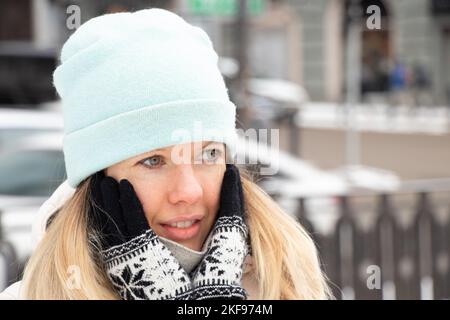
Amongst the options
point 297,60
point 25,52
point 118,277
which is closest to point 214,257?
point 118,277

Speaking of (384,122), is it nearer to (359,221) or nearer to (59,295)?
(359,221)

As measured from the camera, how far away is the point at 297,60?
32.3 meters

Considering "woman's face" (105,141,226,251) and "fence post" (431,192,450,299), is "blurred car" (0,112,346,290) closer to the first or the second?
"fence post" (431,192,450,299)

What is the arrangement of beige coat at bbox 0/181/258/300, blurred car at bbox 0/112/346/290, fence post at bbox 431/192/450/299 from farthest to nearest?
fence post at bbox 431/192/450/299 < blurred car at bbox 0/112/346/290 < beige coat at bbox 0/181/258/300

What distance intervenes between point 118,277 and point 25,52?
1082cm

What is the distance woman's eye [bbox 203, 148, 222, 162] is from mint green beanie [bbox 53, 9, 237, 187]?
22 mm

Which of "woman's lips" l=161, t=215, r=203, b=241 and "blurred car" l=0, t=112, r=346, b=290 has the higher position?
"blurred car" l=0, t=112, r=346, b=290

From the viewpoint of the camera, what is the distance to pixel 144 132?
1627mm

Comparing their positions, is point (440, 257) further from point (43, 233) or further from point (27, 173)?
point (43, 233)

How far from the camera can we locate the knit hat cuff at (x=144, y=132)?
1.62 meters

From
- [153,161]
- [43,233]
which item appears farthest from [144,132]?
[43,233]

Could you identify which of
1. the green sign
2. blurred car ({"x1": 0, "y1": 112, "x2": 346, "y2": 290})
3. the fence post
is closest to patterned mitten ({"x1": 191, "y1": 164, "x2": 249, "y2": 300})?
blurred car ({"x1": 0, "y1": 112, "x2": 346, "y2": 290})

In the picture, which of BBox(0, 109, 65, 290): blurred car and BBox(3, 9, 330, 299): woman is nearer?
BBox(3, 9, 330, 299): woman

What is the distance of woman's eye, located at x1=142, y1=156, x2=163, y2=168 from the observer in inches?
64.2
